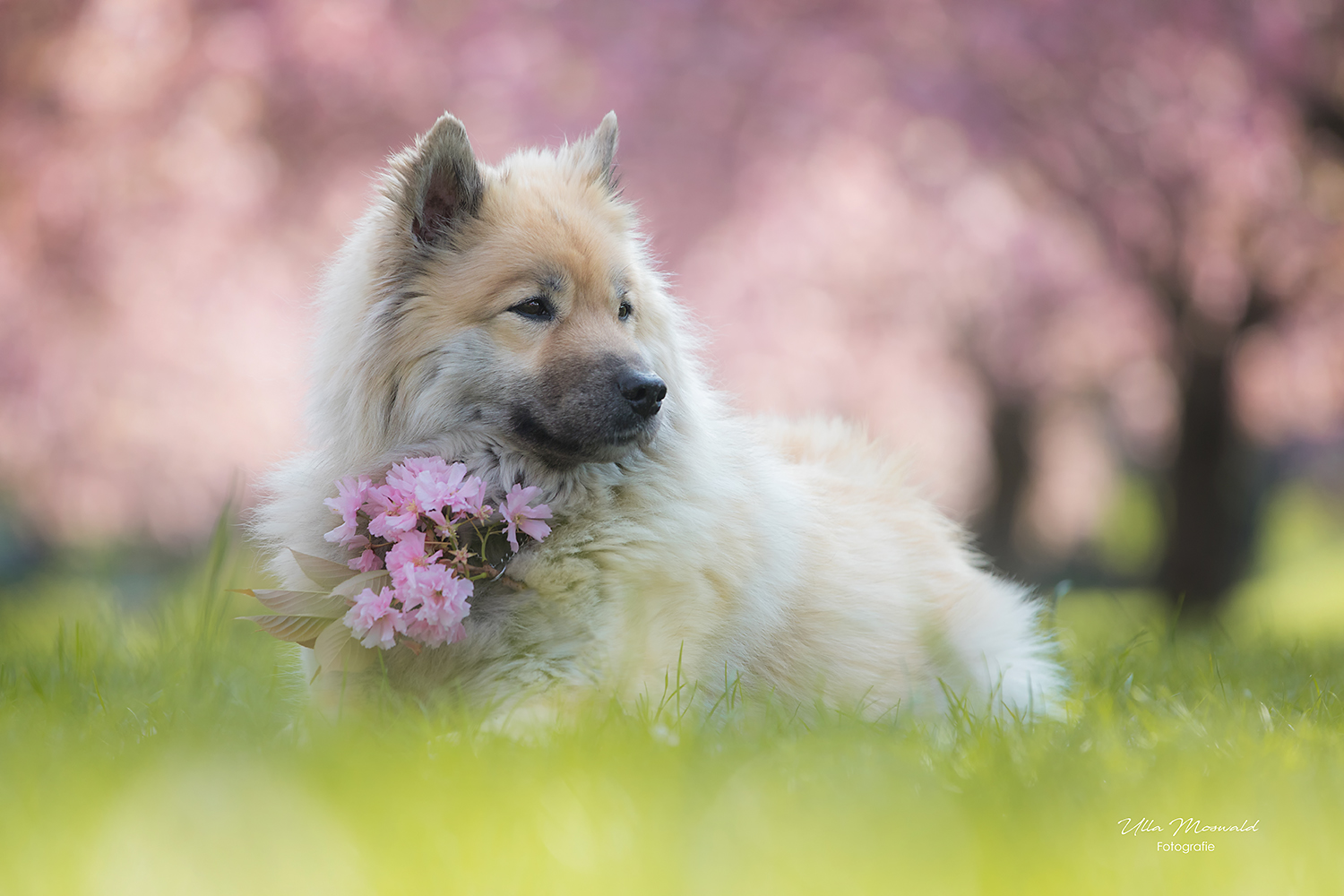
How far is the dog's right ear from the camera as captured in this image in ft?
9.47

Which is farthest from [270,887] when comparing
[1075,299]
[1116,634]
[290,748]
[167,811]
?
[1075,299]

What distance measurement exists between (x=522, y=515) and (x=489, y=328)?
0.52 meters

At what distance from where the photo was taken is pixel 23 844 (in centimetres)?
172

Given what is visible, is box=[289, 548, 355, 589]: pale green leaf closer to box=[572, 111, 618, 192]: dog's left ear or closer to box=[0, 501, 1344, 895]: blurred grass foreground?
box=[0, 501, 1344, 895]: blurred grass foreground

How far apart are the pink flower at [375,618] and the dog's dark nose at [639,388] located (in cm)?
73

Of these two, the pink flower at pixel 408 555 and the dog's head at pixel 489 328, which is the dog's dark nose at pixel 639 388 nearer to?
the dog's head at pixel 489 328

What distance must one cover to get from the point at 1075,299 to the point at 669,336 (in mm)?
8402

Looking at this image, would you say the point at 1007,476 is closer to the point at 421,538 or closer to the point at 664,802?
the point at 421,538

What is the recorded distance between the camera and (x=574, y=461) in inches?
114

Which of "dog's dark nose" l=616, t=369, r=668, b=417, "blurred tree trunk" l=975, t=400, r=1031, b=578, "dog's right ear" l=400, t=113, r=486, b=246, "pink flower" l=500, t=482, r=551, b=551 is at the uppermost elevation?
"dog's right ear" l=400, t=113, r=486, b=246

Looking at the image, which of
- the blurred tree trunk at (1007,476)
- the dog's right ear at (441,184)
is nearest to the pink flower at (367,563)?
the dog's right ear at (441,184)

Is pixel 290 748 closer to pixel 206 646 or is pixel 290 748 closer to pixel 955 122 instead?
pixel 206 646

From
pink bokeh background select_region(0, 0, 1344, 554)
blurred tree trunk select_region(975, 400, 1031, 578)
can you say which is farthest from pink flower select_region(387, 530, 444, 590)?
blurred tree trunk select_region(975, 400, 1031, 578)
